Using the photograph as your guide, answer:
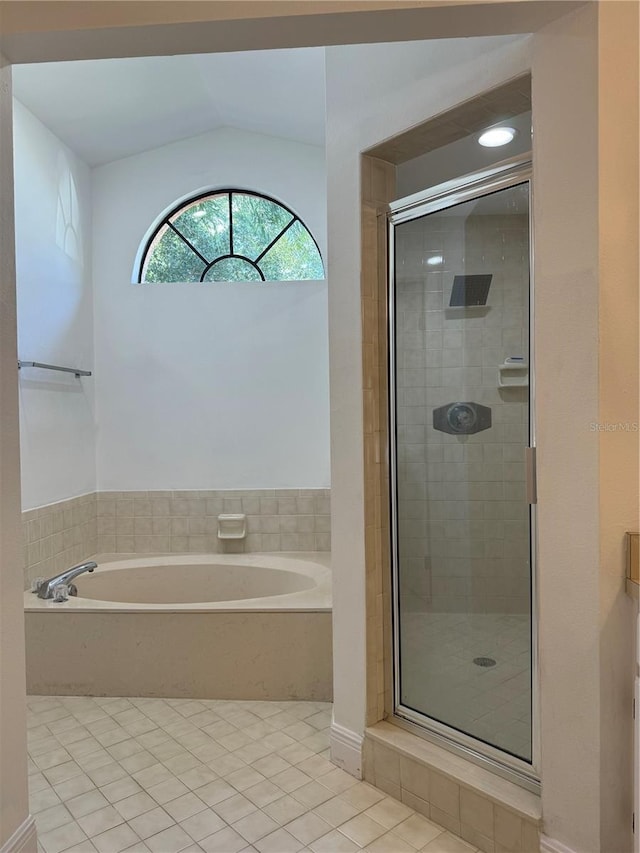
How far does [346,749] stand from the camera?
7.04ft

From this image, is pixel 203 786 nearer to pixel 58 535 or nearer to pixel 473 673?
pixel 473 673

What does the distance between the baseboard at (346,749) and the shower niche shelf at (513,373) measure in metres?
1.33

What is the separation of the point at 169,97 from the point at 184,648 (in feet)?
9.60

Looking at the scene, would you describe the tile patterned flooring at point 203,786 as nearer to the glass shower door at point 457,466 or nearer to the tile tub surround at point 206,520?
the glass shower door at point 457,466

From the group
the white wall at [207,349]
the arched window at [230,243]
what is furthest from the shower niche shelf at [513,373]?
the arched window at [230,243]

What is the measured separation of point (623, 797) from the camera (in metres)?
1.40

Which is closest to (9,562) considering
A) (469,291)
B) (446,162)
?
(469,291)

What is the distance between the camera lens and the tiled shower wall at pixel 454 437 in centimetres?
208

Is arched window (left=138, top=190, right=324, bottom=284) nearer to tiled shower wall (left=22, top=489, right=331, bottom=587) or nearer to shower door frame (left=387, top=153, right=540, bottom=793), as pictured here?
tiled shower wall (left=22, top=489, right=331, bottom=587)

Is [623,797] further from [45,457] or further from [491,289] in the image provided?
[45,457]

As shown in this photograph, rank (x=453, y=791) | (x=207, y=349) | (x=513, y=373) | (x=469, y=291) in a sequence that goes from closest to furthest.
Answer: (x=453, y=791) < (x=513, y=373) < (x=469, y=291) < (x=207, y=349)

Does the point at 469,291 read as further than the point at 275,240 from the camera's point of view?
No

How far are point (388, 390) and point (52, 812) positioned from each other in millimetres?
1798

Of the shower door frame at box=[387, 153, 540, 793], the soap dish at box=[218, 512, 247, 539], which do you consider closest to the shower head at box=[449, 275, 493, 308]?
the shower door frame at box=[387, 153, 540, 793]
